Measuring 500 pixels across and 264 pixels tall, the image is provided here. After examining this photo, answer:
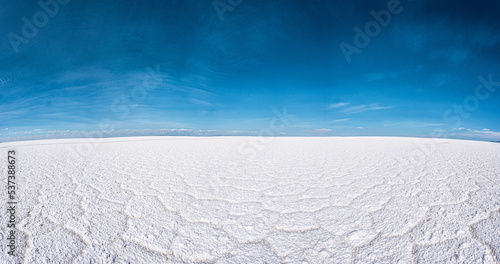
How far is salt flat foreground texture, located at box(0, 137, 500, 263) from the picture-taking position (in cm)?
88

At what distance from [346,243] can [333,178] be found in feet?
3.86

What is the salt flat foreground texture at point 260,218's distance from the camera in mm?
879

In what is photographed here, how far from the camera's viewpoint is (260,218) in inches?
48.0

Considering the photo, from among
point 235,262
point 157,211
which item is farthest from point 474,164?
point 157,211

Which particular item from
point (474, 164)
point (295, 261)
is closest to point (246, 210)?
point (295, 261)

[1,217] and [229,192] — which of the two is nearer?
[1,217]

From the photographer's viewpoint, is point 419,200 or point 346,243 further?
point 419,200

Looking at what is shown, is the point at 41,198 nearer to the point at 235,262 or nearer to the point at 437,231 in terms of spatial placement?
the point at 235,262

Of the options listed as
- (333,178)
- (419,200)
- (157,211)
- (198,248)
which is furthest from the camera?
(333,178)

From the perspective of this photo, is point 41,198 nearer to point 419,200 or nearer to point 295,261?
point 295,261

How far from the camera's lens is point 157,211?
131 cm

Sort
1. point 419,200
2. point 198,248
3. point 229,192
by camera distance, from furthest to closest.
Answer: point 229,192 < point 419,200 < point 198,248

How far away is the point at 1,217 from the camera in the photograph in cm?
119

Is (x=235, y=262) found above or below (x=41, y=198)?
below
